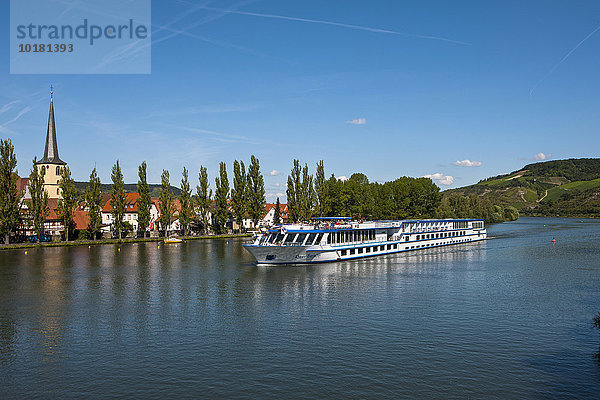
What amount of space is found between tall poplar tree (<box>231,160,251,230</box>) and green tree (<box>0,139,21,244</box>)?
183 feet

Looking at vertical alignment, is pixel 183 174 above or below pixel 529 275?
above

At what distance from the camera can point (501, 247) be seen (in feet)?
332

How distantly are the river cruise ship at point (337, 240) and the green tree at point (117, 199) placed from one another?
58.6m

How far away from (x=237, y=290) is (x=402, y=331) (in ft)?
71.4

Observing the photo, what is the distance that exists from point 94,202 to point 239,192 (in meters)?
41.1

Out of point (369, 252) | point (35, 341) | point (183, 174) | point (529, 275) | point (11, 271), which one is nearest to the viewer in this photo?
point (35, 341)

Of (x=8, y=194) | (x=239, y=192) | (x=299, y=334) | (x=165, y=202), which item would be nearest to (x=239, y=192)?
(x=239, y=192)

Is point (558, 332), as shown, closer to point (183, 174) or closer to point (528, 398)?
point (528, 398)

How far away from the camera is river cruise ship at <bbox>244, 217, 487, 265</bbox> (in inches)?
2829

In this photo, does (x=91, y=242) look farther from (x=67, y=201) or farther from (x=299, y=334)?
(x=299, y=334)

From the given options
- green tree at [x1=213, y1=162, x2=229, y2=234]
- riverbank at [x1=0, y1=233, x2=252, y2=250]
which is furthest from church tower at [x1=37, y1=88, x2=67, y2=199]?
green tree at [x1=213, y1=162, x2=229, y2=234]

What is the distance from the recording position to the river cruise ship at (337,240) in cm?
7186

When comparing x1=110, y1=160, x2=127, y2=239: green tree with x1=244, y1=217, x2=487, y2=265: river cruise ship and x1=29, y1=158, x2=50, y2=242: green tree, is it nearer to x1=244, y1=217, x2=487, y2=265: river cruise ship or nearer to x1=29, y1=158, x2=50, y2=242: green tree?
x1=29, y1=158, x2=50, y2=242: green tree

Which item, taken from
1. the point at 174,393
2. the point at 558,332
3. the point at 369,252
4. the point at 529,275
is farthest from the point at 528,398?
the point at 369,252
